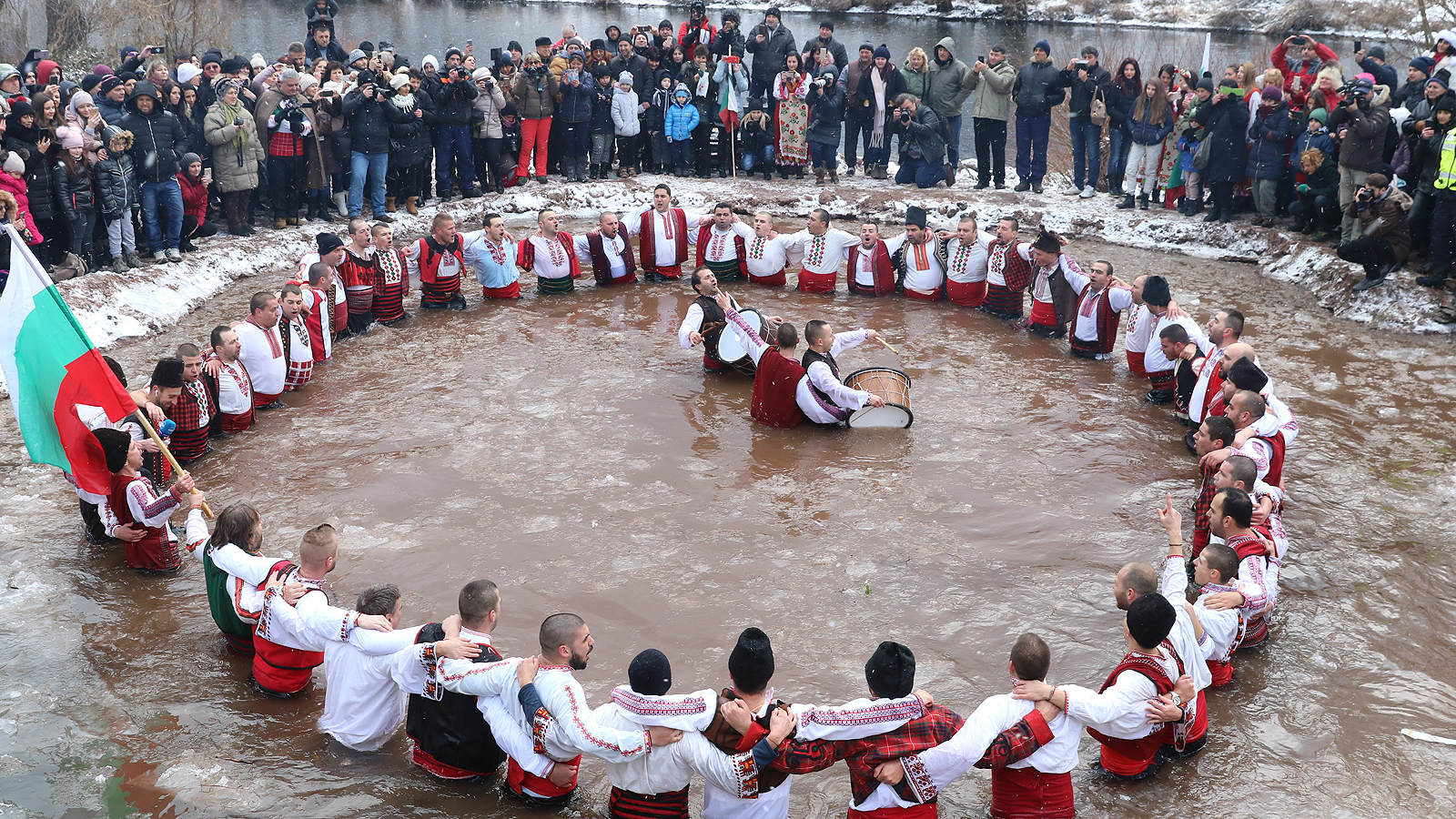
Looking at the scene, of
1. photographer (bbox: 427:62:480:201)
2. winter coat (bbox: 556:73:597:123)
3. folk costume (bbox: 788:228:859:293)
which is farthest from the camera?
winter coat (bbox: 556:73:597:123)

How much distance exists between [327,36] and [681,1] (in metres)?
24.8

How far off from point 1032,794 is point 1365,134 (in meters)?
9.03

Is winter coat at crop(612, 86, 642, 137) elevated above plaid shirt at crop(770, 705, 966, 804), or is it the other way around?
winter coat at crop(612, 86, 642, 137)

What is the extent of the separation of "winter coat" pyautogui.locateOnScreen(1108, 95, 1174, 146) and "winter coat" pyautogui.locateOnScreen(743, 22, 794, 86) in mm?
4595

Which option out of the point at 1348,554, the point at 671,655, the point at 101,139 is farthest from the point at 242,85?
the point at 1348,554

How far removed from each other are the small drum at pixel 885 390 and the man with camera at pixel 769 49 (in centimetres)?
A: 850

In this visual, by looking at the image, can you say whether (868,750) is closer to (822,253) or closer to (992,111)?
(822,253)

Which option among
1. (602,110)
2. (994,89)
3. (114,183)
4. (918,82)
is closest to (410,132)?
(602,110)

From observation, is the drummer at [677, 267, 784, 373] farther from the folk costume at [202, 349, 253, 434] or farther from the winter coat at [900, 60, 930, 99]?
the winter coat at [900, 60, 930, 99]

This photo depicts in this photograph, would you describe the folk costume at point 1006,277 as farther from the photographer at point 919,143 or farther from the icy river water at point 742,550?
the photographer at point 919,143

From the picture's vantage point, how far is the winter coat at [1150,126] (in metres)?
12.8

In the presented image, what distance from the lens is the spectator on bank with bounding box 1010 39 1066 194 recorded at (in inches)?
531

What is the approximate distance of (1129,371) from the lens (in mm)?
9109

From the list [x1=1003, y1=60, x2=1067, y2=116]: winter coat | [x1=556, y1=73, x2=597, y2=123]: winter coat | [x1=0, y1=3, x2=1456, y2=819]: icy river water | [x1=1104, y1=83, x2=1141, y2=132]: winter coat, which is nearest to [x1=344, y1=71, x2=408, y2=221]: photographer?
[x1=556, y1=73, x2=597, y2=123]: winter coat
